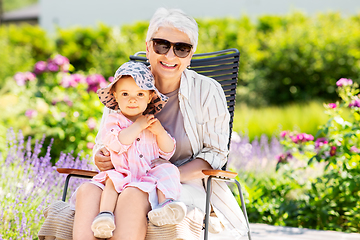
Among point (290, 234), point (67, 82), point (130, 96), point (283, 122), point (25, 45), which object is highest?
point (25, 45)

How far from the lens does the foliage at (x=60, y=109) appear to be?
465 centimetres

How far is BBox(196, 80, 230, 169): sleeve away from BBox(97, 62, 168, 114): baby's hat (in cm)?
33

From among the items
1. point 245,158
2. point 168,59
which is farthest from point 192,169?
point 245,158

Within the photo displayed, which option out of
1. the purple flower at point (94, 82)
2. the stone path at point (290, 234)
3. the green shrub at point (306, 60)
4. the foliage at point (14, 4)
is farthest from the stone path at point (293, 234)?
the foliage at point (14, 4)

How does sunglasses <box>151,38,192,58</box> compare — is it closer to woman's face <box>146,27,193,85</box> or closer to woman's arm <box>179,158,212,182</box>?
woman's face <box>146,27,193,85</box>

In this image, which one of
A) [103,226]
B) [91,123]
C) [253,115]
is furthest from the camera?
[253,115]

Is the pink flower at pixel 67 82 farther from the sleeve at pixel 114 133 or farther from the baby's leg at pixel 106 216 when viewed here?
the baby's leg at pixel 106 216

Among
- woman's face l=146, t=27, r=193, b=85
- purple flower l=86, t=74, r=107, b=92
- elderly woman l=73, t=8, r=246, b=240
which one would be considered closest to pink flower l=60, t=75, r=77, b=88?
purple flower l=86, t=74, r=107, b=92

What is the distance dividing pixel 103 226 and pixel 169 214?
0.29m

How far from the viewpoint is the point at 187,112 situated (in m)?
2.35

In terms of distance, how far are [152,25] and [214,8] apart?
13017mm

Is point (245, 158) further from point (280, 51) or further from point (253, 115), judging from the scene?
point (280, 51)

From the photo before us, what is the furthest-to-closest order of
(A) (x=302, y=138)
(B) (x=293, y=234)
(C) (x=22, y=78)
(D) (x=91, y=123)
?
(C) (x=22, y=78), (D) (x=91, y=123), (A) (x=302, y=138), (B) (x=293, y=234)

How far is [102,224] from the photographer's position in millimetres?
1659
